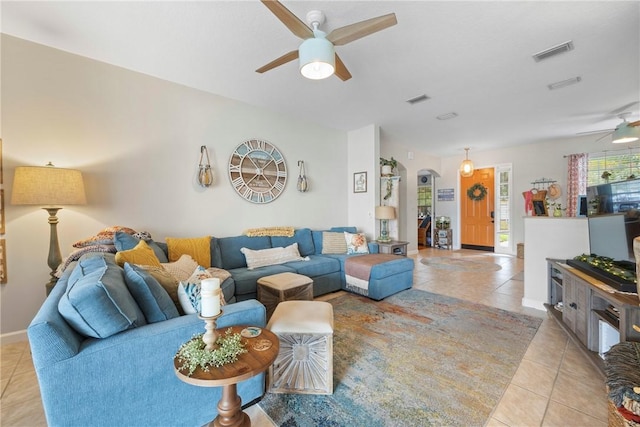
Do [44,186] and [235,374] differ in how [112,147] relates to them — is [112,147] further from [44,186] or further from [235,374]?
[235,374]

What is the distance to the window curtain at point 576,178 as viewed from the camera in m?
5.53

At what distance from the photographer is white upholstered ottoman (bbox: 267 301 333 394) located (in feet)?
5.49

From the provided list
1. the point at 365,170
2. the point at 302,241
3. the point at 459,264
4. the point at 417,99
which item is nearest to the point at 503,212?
the point at 459,264

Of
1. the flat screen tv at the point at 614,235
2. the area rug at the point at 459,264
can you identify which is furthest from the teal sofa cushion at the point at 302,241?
the flat screen tv at the point at 614,235

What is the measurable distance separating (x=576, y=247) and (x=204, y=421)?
12.3 feet

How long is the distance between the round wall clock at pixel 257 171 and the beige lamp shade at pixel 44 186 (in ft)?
5.66

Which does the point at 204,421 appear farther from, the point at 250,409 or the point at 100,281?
the point at 100,281

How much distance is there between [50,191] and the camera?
7.20ft

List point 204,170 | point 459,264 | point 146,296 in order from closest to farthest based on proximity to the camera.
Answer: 1. point 146,296
2. point 204,170
3. point 459,264

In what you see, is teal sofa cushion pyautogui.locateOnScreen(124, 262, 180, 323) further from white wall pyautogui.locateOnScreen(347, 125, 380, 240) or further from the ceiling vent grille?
the ceiling vent grille

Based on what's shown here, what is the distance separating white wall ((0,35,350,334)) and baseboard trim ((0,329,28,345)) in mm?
44

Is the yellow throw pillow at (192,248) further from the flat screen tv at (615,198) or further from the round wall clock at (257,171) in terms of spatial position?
the flat screen tv at (615,198)

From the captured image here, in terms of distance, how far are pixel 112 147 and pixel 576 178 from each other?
27.3 ft

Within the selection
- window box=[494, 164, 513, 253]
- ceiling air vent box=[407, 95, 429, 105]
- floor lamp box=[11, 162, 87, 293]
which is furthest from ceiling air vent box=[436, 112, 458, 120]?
floor lamp box=[11, 162, 87, 293]
